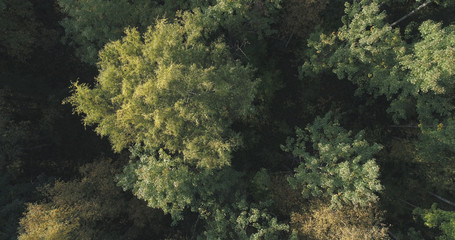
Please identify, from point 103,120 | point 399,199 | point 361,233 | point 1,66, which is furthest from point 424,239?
point 1,66

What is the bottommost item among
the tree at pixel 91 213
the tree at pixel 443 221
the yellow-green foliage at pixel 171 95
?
the tree at pixel 443 221

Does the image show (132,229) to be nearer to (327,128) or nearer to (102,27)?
(102,27)

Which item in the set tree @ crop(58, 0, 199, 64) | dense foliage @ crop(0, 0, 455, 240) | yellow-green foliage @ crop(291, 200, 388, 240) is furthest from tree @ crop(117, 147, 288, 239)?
tree @ crop(58, 0, 199, 64)

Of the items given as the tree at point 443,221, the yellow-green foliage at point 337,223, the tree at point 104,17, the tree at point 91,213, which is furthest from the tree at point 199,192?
the tree at point 443,221

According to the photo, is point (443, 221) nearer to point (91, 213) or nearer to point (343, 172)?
point (343, 172)

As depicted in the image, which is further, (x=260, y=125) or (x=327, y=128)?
(x=260, y=125)

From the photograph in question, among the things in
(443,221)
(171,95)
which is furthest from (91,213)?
(443,221)

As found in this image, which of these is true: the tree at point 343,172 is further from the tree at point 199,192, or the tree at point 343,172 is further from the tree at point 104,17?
the tree at point 104,17

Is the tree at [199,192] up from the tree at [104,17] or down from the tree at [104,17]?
down

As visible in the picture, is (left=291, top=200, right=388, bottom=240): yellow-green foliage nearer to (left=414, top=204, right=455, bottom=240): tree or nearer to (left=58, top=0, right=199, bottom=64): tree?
(left=414, top=204, right=455, bottom=240): tree
